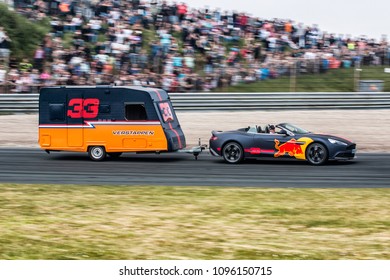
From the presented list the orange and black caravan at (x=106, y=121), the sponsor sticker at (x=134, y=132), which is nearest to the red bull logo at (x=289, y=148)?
the orange and black caravan at (x=106, y=121)

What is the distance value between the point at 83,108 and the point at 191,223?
10.5 m

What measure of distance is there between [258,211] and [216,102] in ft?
50.0

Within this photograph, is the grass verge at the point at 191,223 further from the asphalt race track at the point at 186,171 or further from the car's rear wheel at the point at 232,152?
the car's rear wheel at the point at 232,152

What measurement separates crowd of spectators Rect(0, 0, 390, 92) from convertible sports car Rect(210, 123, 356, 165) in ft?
25.0

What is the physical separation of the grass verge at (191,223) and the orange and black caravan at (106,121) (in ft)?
17.5

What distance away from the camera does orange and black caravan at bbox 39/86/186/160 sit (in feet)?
65.8

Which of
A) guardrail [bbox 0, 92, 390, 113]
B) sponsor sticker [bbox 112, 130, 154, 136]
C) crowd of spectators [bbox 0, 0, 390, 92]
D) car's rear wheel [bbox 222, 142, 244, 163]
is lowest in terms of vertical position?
car's rear wheel [bbox 222, 142, 244, 163]

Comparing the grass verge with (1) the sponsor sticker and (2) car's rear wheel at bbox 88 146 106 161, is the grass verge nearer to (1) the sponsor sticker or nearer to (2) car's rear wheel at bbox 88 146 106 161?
(1) the sponsor sticker

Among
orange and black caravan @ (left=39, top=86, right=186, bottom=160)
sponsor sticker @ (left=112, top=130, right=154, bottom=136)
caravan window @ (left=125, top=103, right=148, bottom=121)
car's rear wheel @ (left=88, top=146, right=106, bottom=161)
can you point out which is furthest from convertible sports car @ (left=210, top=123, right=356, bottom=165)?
car's rear wheel @ (left=88, top=146, right=106, bottom=161)

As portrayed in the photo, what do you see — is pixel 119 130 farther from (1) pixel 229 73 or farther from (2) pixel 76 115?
(1) pixel 229 73

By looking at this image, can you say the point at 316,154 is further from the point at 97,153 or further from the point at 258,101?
the point at 258,101
